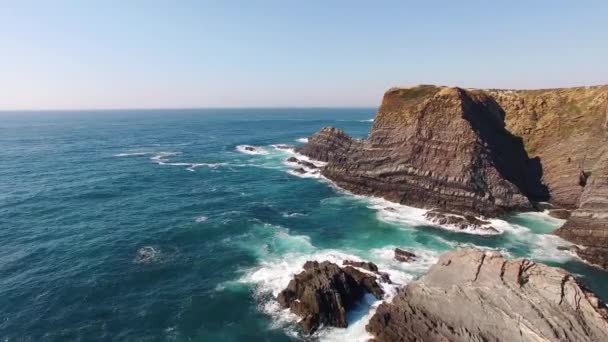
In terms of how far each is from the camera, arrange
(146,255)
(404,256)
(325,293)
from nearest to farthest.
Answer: (325,293) < (404,256) < (146,255)

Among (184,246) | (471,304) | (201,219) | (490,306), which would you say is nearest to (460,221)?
(471,304)

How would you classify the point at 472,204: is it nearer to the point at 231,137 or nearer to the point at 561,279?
the point at 561,279

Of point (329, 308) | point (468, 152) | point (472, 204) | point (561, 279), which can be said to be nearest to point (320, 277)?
point (329, 308)

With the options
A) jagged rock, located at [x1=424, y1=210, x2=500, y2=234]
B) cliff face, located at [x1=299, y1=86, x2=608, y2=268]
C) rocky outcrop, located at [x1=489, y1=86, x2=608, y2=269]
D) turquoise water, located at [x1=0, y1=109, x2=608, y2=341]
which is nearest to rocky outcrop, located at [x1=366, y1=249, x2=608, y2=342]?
turquoise water, located at [x1=0, y1=109, x2=608, y2=341]

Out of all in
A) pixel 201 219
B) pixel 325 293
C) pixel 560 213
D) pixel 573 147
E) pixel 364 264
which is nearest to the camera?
pixel 325 293

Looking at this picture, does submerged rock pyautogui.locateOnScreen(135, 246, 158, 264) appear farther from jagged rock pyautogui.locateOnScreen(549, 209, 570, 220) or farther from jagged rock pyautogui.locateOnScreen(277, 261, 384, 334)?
jagged rock pyautogui.locateOnScreen(549, 209, 570, 220)

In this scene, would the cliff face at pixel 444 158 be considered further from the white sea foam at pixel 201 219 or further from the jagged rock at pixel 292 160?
the white sea foam at pixel 201 219

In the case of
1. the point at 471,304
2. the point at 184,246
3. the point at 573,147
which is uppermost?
the point at 573,147

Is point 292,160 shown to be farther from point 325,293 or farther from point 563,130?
point 325,293
